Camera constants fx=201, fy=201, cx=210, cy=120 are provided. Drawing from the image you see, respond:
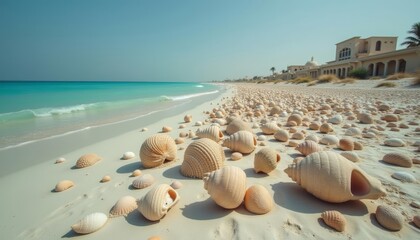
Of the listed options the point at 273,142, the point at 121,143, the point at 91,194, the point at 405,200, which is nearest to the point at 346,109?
the point at 273,142

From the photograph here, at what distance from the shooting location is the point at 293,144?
3814 mm

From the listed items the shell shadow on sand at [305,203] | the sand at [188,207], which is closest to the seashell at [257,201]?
the sand at [188,207]

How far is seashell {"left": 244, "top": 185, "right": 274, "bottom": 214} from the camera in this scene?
6.26 ft

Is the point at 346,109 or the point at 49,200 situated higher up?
the point at 346,109

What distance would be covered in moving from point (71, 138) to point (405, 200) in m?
6.47

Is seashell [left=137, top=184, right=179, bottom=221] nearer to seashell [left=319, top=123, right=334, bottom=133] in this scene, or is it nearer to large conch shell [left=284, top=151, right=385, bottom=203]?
large conch shell [left=284, top=151, right=385, bottom=203]

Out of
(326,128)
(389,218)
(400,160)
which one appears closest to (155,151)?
(389,218)

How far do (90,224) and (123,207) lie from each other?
0.31 metres

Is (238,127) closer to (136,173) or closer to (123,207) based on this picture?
(136,173)

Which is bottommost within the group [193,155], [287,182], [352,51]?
[287,182]

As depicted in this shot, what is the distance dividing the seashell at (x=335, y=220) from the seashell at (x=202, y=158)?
4.07ft

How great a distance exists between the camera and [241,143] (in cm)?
340

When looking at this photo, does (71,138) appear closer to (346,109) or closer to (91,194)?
(91,194)

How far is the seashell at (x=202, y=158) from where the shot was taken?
2.56 meters
